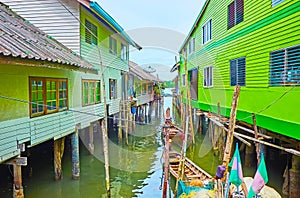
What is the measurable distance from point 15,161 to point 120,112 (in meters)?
12.0

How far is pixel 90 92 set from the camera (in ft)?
45.5

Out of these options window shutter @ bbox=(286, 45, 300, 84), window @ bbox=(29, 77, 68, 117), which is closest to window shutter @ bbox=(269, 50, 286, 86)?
window shutter @ bbox=(286, 45, 300, 84)

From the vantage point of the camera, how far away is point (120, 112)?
19.2m

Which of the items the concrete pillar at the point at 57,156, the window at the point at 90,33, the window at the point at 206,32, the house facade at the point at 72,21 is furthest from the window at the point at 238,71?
the concrete pillar at the point at 57,156

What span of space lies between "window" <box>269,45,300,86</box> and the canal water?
557 centimetres

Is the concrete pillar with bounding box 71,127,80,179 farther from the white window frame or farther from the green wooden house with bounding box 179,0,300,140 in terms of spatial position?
the white window frame

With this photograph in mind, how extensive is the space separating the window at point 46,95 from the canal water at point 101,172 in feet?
10.2

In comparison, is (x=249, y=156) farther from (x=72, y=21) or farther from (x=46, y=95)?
(x=72, y=21)

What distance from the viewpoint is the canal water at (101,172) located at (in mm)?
10594

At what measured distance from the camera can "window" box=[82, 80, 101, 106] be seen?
13.0 metres

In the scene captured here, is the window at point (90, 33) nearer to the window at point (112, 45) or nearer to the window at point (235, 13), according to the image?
the window at point (112, 45)

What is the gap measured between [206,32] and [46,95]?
439 inches

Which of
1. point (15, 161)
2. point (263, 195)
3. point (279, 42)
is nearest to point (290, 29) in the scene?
point (279, 42)

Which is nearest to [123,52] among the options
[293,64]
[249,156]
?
[249,156]
